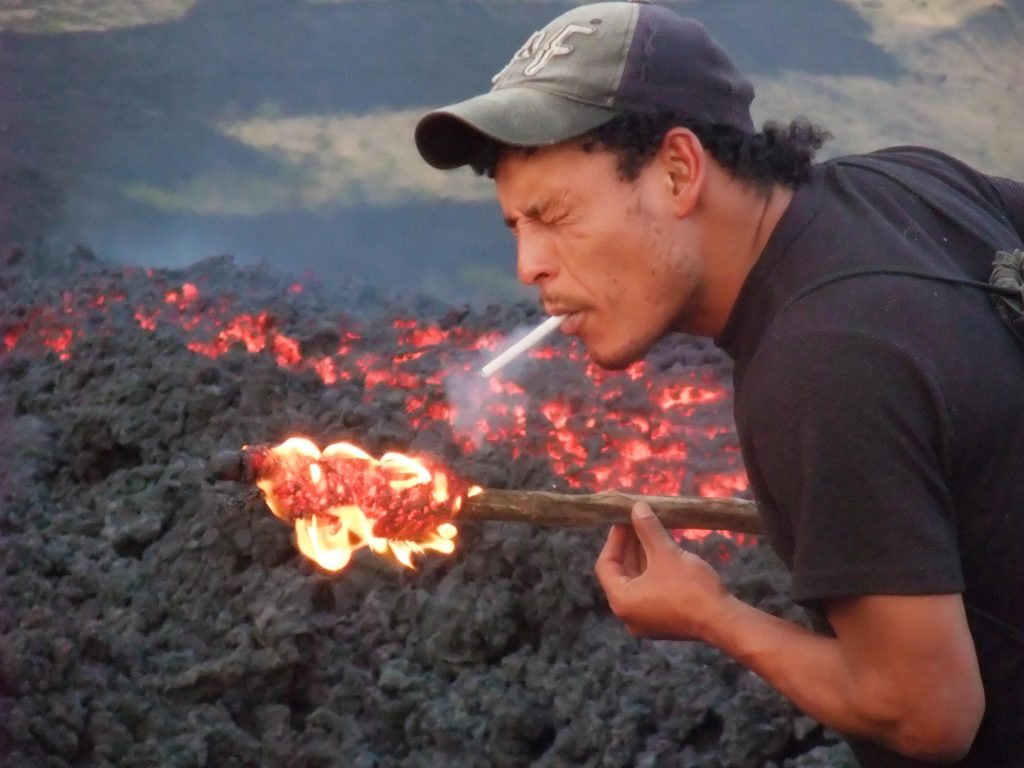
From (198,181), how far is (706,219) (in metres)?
4.45

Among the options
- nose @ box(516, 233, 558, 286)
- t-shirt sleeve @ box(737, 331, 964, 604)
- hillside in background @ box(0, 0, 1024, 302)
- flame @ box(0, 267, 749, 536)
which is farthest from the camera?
hillside in background @ box(0, 0, 1024, 302)

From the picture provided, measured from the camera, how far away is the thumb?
172 centimetres

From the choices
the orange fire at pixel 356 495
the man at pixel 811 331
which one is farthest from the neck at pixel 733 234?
the orange fire at pixel 356 495

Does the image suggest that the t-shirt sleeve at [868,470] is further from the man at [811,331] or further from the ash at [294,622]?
the ash at [294,622]

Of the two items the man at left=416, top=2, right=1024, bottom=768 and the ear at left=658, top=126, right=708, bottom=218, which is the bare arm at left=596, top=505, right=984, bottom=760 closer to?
the man at left=416, top=2, right=1024, bottom=768

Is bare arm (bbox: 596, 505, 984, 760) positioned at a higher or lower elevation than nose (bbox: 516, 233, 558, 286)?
lower

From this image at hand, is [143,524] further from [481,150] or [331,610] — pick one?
[481,150]

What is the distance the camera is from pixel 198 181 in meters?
5.59

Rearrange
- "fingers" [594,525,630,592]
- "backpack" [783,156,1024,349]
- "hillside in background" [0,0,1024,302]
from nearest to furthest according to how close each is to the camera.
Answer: "backpack" [783,156,1024,349], "fingers" [594,525,630,592], "hillside in background" [0,0,1024,302]

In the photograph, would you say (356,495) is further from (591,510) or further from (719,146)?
(719,146)

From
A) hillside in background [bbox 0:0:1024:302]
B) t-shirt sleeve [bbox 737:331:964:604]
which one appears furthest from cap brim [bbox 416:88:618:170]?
hillside in background [bbox 0:0:1024:302]

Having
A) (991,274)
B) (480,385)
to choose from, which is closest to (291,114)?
(480,385)

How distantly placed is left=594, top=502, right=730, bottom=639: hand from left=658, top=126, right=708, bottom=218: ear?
48 cm

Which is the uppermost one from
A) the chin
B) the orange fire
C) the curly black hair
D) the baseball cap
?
the baseball cap
